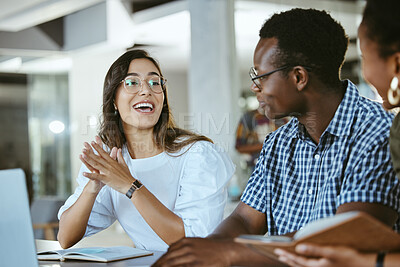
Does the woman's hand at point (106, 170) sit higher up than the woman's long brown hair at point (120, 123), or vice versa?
the woman's long brown hair at point (120, 123)

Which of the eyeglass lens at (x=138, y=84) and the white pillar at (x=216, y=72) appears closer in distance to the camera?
the eyeglass lens at (x=138, y=84)

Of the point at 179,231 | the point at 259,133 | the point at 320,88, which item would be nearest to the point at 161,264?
the point at 320,88

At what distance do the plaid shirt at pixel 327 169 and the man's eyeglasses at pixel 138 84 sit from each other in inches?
29.7

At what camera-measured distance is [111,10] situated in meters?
6.84

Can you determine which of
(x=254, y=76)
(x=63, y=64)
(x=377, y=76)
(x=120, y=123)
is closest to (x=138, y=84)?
(x=120, y=123)

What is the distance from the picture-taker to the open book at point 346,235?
0.96 meters

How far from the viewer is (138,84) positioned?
2350 mm

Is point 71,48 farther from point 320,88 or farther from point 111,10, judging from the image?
point 320,88

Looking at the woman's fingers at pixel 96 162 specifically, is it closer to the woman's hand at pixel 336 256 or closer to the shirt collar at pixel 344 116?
the shirt collar at pixel 344 116

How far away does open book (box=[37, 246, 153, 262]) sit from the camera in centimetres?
163

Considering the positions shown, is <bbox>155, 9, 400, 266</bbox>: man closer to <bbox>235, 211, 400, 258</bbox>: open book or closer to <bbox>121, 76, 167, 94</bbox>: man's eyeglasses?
<bbox>235, 211, 400, 258</bbox>: open book

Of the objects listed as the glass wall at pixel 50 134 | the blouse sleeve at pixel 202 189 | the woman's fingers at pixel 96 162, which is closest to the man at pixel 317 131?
the blouse sleeve at pixel 202 189

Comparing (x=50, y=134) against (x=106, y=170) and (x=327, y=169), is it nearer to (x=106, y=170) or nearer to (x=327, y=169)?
(x=106, y=170)

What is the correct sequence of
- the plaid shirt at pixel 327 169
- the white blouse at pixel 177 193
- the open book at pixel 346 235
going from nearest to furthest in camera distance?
1. the open book at pixel 346 235
2. the plaid shirt at pixel 327 169
3. the white blouse at pixel 177 193
